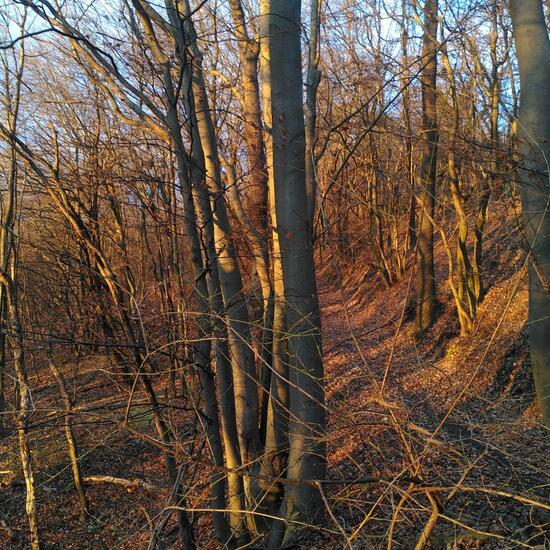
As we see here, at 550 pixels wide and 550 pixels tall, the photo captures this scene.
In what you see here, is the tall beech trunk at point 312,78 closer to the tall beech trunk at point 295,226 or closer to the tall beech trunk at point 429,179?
the tall beech trunk at point 295,226

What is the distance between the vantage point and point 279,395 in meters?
5.73

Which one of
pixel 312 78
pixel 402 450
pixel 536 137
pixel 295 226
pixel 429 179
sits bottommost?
pixel 402 450

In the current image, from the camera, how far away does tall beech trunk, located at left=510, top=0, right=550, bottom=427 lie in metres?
5.18

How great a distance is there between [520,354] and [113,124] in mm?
10129

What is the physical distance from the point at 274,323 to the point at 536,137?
3.69m

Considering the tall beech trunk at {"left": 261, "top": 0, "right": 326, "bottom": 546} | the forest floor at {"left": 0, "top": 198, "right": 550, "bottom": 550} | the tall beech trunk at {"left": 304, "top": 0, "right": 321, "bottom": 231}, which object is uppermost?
the tall beech trunk at {"left": 304, "top": 0, "right": 321, "bottom": 231}

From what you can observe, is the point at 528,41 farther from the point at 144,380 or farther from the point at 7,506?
the point at 7,506

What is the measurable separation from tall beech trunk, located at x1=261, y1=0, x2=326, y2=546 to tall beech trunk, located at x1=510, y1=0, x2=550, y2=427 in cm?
258

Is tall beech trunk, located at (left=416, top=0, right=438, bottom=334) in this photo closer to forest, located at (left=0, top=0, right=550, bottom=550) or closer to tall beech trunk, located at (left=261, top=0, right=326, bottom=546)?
forest, located at (left=0, top=0, right=550, bottom=550)

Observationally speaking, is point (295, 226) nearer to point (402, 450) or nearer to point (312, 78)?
point (402, 450)

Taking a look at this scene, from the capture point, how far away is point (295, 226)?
4.55 meters

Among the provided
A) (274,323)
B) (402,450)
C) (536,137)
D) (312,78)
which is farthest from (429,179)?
(402,450)

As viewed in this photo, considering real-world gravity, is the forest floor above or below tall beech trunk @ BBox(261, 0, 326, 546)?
below

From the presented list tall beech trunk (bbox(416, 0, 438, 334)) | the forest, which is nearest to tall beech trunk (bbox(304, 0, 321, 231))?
the forest
